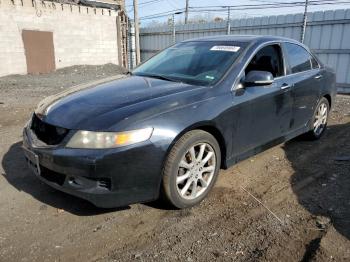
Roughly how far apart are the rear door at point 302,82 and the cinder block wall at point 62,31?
13.8 m

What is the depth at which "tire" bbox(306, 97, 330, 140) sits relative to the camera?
5250 mm

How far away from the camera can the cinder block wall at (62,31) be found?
15.0 m

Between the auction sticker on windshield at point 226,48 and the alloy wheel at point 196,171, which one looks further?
the auction sticker on windshield at point 226,48

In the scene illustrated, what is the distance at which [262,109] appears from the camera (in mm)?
3857

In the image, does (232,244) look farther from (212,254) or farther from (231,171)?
(231,171)

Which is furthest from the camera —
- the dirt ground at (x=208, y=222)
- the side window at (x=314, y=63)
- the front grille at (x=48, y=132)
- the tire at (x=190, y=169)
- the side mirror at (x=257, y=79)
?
the side window at (x=314, y=63)

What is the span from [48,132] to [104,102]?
1.86ft

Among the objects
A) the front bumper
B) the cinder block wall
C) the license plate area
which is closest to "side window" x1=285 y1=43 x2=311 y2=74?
the front bumper

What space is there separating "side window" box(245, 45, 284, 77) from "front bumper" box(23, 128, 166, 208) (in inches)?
73.4

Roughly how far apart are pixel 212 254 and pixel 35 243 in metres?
1.44

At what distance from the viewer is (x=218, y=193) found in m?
3.63

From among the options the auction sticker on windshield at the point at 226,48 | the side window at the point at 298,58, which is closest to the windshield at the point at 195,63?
the auction sticker on windshield at the point at 226,48

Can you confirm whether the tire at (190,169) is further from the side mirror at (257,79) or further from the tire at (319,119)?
the tire at (319,119)

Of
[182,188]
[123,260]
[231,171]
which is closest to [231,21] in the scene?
[231,171]
